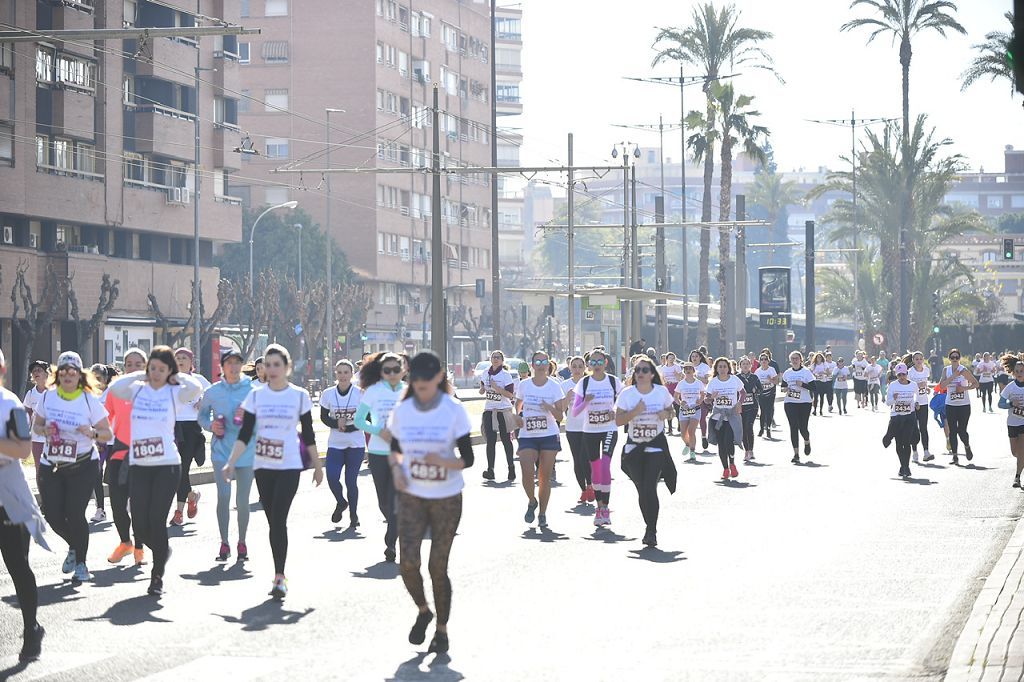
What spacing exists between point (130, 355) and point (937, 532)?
766 centimetres

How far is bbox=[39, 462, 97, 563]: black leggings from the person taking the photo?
40.8 ft

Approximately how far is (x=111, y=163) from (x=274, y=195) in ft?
120

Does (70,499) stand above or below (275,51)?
below

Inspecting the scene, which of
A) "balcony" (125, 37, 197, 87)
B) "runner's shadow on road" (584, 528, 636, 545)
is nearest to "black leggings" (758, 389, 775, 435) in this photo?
"runner's shadow on road" (584, 528, 636, 545)

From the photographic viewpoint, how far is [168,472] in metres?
12.2

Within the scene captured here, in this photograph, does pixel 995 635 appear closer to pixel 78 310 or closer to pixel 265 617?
pixel 265 617

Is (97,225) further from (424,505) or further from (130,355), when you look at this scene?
(424,505)

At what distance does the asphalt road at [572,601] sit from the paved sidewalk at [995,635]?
0.17 metres

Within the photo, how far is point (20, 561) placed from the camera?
→ 9383mm

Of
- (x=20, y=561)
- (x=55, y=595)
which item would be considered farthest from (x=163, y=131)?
(x=20, y=561)

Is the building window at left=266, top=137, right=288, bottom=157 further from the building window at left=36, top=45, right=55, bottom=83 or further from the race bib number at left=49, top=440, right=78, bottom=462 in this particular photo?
the race bib number at left=49, top=440, right=78, bottom=462

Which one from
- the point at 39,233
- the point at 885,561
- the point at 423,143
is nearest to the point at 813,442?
the point at 885,561

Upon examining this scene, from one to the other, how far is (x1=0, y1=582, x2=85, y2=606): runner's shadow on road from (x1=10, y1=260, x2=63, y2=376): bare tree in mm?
37158

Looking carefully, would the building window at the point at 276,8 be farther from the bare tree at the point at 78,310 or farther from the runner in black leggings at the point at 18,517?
the runner in black leggings at the point at 18,517
